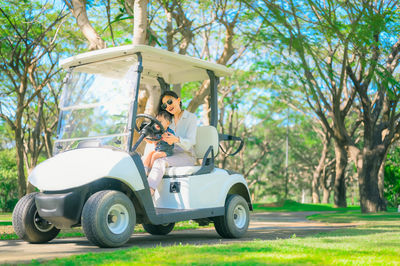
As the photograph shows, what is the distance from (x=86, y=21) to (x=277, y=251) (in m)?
6.81

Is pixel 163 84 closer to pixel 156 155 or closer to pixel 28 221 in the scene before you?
pixel 156 155

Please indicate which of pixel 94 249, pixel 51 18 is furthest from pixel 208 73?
pixel 51 18

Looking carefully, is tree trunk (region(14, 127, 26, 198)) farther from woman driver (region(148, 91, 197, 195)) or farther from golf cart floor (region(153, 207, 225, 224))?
golf cart floor (region(153, 207, 225, 224))

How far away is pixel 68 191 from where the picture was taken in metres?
5.43

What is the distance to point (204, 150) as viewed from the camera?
719 centimetres

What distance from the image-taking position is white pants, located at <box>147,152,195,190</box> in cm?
626

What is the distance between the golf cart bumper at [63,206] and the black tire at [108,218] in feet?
0.41

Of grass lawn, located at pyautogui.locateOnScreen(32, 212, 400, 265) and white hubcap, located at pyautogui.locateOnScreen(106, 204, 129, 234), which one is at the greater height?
white hubcap, located at pyautogui.locateOnScreen(106, 204, 129, 234)

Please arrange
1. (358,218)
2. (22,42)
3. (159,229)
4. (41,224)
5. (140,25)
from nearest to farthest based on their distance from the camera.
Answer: (41,224), (159,229), (140,25), (358,218), (22,42)

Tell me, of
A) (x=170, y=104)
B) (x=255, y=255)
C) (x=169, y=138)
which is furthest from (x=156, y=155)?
(x=255, y=255)

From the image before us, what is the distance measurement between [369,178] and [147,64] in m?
11.7

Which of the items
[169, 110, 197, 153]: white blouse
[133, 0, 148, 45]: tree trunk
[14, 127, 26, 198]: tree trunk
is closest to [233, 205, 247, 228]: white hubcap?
[169, 110, 197, 153]: white blouse

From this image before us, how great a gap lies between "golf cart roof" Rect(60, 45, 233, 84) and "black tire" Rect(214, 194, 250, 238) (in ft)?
6.46

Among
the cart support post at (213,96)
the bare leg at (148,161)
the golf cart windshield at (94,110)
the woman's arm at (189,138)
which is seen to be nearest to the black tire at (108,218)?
the golf cart windshield at (94,110)
